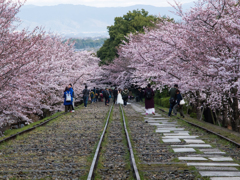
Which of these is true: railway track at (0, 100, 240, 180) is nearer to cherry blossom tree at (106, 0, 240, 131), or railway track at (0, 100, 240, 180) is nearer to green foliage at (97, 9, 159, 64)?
cherry blossom tree at (106, 0, 240, 131)

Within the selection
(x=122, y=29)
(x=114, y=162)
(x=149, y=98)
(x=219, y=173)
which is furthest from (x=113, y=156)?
(x=122, y=29)

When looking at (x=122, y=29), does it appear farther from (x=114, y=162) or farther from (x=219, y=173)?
(x=219, y=173)

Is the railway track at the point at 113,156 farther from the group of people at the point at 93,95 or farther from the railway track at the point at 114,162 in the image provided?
the group of people at the point at 93,95

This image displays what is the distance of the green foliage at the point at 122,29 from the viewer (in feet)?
181

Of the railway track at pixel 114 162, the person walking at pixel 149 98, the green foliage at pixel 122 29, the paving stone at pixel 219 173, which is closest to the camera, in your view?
the paving stone at pixel 219 173

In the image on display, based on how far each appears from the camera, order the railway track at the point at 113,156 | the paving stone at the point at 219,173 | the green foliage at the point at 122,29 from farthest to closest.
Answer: the green foliage at the point at 122,29
the railway track at the point at 113,156
the paving stone at the point at 219,173

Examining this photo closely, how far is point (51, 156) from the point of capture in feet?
26.9

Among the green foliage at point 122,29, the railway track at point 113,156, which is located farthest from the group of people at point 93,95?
the green foliage at point 122,29

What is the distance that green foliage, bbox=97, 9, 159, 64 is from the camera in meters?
55.3

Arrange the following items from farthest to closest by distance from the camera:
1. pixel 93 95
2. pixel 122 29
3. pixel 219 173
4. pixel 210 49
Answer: pixel 122 29
pixel 93 95
pixel 210 49
pixel 219 173

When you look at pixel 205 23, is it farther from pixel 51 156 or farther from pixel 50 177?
pixel 50 177

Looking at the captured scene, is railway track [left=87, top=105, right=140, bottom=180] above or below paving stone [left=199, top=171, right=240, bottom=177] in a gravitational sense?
below

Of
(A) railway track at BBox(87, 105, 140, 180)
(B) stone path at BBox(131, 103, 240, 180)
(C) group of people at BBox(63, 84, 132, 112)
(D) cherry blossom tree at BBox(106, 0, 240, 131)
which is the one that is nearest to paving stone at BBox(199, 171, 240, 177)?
(B) stone path at BBox(131, 103, 240, 180)

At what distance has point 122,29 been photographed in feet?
192
